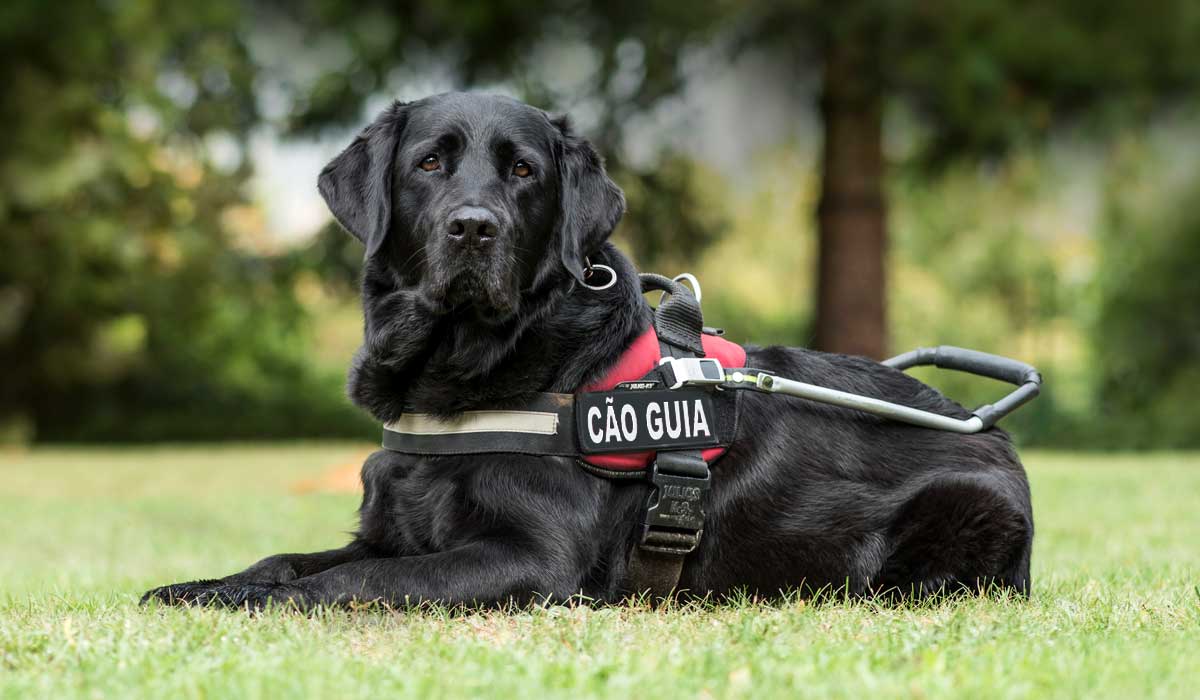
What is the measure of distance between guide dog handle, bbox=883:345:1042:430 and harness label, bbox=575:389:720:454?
3.02 feet

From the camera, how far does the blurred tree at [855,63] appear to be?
38.2 ft

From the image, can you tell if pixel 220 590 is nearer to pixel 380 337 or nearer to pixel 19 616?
pixel 19 616

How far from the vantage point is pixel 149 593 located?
121 inches

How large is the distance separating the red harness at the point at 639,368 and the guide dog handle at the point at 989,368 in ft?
2.40

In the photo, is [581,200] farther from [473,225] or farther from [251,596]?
[251,596]

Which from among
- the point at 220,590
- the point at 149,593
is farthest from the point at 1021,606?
the point at 149,593

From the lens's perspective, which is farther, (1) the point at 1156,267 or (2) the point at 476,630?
(1) the point at 1156,267

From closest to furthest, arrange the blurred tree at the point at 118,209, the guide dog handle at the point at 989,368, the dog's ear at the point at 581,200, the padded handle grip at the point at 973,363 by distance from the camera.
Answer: the dog's ear at the point at 581,200, the guide dog handle at the point at 989,368, the padded handle grip at the point at 973,363, the blurred tree at the point at 118,209

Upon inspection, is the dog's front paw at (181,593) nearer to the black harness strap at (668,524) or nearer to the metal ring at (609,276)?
the black harness strap at (668,524)

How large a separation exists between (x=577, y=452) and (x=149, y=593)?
118cm

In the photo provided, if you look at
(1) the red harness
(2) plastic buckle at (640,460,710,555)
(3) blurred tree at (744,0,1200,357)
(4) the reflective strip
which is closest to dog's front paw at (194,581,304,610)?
(4) the reflective strip

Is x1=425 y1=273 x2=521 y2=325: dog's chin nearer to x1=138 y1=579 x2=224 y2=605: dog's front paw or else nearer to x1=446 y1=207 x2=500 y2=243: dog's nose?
x1=446 y1=207 x2=500 y2=243: dog's nose

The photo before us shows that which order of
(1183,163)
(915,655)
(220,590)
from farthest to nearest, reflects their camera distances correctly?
(1183,163) < (220,590) < (915,655)

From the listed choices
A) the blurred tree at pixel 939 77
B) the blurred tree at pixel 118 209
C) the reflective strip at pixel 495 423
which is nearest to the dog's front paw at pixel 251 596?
the reflective strip at pixel 495 423
